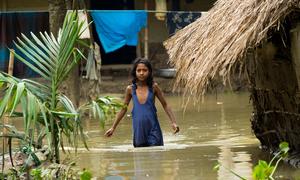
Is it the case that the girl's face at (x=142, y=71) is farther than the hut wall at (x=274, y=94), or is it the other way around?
the girl's face at (x=142, y=71)

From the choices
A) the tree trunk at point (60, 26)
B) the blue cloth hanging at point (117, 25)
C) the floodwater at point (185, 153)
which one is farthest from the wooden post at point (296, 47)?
the blue cloth hanging at point (117, 25)

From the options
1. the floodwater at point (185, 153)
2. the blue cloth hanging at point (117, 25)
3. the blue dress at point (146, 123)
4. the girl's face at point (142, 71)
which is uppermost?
the blue cloth hanging at point (117, 25)

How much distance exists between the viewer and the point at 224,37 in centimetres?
647

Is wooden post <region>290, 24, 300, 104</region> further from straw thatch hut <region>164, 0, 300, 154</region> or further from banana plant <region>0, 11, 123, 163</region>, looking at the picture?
banana plant <region>0, 11, 123, 163</region>

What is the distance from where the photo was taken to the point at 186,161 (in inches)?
291

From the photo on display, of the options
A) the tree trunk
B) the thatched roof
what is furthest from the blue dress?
the tree trunk

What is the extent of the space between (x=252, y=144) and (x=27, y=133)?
452cm

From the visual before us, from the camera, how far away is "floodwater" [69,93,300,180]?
6629 mm

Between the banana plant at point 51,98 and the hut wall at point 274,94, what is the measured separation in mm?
2181

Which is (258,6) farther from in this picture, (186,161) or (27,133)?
(27,133)

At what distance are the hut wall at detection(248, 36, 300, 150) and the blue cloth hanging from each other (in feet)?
28.3

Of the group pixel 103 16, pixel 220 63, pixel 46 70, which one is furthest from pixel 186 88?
pixel 103 16

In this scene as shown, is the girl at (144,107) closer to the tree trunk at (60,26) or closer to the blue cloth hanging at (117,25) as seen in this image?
the tree trunk at (60,26)

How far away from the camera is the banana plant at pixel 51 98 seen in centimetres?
470
